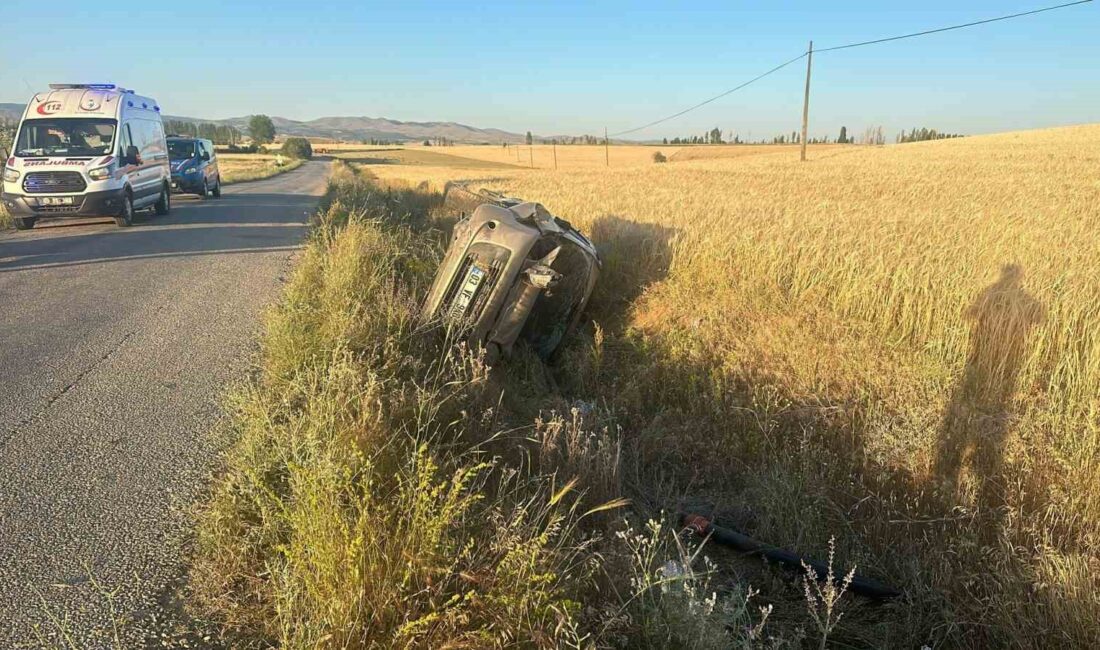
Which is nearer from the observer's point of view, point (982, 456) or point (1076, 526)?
point (1076, 526)

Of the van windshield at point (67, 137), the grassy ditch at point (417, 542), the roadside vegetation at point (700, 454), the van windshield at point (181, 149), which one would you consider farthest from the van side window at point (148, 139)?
the grassy ditch at point (417, 542)

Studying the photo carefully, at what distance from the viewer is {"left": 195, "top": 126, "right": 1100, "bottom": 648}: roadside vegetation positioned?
2.21 m

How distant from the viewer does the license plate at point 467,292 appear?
518cm

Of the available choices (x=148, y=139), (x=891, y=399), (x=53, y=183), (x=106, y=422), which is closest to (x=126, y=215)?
(x=53, y=183)

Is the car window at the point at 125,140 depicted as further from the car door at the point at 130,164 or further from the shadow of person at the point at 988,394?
the shadow of person at the point at 988,394

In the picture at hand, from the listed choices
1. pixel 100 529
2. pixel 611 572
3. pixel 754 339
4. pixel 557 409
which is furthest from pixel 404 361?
pixel 754 339

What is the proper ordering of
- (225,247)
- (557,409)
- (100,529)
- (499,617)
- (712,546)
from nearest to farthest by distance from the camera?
(499,617) → (100,529) → (712,546) → (557,409) → (225,247)

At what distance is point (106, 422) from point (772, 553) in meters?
3.97

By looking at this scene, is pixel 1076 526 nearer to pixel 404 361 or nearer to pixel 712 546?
pixel 712 546

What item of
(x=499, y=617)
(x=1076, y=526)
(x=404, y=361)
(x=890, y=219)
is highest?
(x=890, y=219)

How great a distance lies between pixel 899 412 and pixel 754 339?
4.43 feet

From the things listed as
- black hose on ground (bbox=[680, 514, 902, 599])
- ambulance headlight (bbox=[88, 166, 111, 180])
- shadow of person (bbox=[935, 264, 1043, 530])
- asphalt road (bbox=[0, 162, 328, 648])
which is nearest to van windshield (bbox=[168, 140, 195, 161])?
ambulance headlight (bbox=[88, 166, 111, 180])

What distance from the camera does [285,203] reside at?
18.7m

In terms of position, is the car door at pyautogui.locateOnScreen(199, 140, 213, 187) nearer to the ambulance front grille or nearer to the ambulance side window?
the ambulance side window
